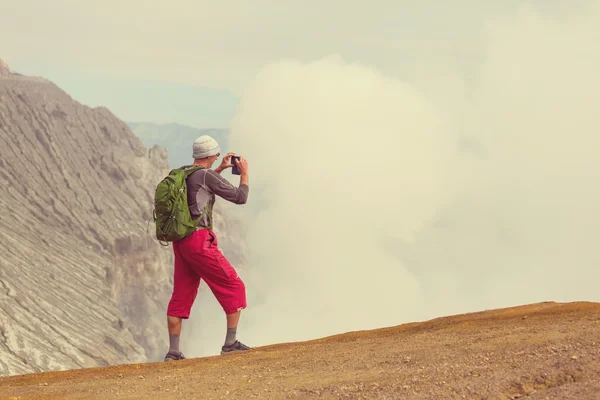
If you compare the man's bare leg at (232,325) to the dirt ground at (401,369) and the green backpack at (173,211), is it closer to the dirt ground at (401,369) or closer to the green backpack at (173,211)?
the dirt ground at (401,369)

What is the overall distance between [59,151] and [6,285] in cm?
3348

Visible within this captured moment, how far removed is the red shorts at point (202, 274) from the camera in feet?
36.0

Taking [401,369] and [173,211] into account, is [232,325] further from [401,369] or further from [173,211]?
[401,369]

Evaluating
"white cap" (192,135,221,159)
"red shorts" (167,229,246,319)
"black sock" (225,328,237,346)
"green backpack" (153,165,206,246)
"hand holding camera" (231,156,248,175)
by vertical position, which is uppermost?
"white cap" (192,135,221,159)

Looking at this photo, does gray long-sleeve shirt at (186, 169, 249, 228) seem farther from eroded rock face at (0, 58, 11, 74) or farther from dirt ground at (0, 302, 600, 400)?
eroded rock face at (0, 58, 11, 74)

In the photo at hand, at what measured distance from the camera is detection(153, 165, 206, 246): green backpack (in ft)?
35.6

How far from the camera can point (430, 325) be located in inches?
469

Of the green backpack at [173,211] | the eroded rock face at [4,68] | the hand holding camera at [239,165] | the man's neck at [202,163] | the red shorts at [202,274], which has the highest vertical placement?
the eroded rock face at [4,68]

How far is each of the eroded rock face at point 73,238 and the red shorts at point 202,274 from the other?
46489mm

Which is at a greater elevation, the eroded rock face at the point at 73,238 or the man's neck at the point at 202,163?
the eroded rock face at the point at 73,238

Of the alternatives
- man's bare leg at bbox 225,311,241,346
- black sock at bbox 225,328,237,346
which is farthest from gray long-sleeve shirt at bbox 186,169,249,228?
black sock at bbox 225,328,237,346

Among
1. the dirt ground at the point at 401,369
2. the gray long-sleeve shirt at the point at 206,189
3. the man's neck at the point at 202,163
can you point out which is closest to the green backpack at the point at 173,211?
the gray long-sleeve shirt at the point at 206,189

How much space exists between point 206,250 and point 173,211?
693 millimetres

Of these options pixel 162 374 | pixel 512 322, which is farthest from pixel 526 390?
pixel 162 374
